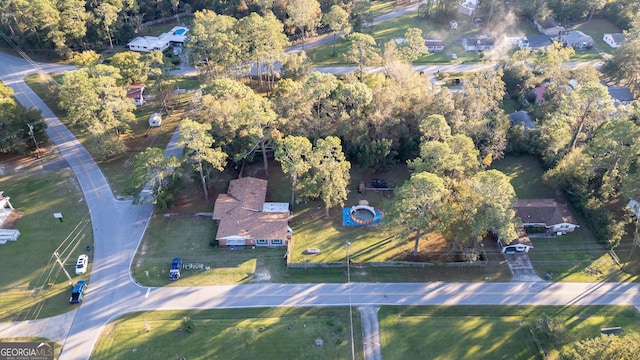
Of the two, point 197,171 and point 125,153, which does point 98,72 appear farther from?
point 197,171

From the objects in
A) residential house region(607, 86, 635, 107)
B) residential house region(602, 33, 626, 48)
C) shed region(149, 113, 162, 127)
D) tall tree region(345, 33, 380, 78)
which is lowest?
residential house region(607, 86, 635, 107)

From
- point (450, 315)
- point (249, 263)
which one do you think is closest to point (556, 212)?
point (450, 315)

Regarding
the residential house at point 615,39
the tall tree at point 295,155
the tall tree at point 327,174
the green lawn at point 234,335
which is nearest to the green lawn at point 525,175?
the tall tree at point 327,174

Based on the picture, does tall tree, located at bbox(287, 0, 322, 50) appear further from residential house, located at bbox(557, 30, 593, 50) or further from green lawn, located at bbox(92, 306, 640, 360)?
green lawn, located at bbox(92, 306, 640, 360)

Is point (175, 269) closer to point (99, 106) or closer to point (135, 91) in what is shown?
point (99, 106)

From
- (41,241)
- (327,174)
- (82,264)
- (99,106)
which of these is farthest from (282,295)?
(99,106)

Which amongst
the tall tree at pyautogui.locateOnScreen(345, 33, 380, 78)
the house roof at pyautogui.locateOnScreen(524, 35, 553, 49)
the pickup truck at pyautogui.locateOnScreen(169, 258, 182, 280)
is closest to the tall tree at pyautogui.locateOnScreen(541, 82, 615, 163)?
the tall tree at pyautogui.locateOnScreen(345, 33, 380, 78)
